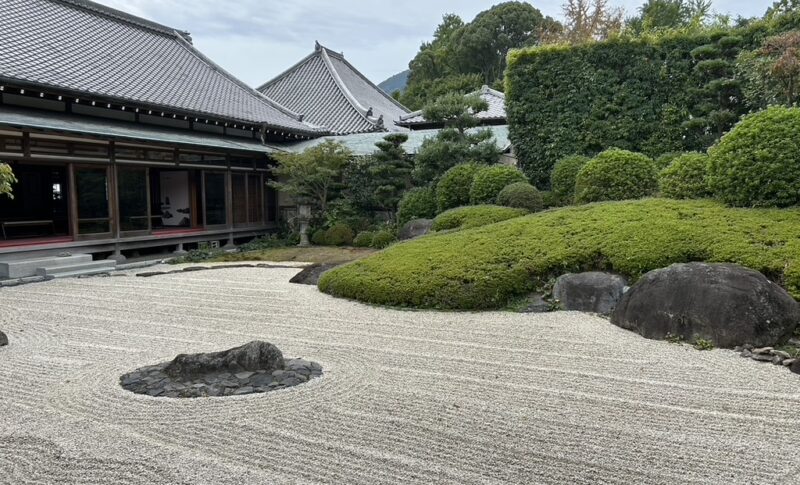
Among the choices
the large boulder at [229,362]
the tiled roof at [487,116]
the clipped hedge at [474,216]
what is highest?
the tiled roof at [487,116]

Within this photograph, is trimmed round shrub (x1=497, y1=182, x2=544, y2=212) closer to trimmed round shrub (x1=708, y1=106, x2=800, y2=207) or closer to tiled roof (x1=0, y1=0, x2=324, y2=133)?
trimmed round shrub (x1=708, y1=106, x2=800, y2=207)

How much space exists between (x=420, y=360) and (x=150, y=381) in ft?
7.23

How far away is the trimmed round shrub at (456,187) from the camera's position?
1253 centimetres

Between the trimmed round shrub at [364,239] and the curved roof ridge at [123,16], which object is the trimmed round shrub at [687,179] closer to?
the trimmed round shrub at [364,239]

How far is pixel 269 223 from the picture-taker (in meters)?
17.6

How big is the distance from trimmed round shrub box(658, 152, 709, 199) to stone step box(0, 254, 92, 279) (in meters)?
10.9

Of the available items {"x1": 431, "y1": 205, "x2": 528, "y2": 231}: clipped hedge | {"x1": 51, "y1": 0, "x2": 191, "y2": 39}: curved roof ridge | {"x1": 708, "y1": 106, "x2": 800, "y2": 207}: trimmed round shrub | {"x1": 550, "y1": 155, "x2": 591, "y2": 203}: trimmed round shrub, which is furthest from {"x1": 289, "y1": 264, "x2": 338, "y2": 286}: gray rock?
{"x1": 51, "y1": 0, "x2": 191, "y2": 39}: curved roof ridge

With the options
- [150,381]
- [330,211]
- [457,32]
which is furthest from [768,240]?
[457,32]

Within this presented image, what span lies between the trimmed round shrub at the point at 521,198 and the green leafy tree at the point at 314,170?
18.7 feet

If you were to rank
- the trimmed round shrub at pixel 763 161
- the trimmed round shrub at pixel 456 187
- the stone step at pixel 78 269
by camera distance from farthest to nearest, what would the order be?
the trimmed round shrub at pixel 456 187 → the stone step at pixel 78 269 → the trimmed round shrub at pixel 763 161

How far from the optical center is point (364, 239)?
47.6 feet

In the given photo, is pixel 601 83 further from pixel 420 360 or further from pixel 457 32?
pixel 457 32

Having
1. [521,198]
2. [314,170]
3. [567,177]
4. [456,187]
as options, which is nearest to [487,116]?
[314,170]

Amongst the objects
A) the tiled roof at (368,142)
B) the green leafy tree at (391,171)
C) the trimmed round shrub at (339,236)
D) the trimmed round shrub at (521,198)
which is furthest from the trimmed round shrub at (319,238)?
the trimmed round shrub at (521,198)
